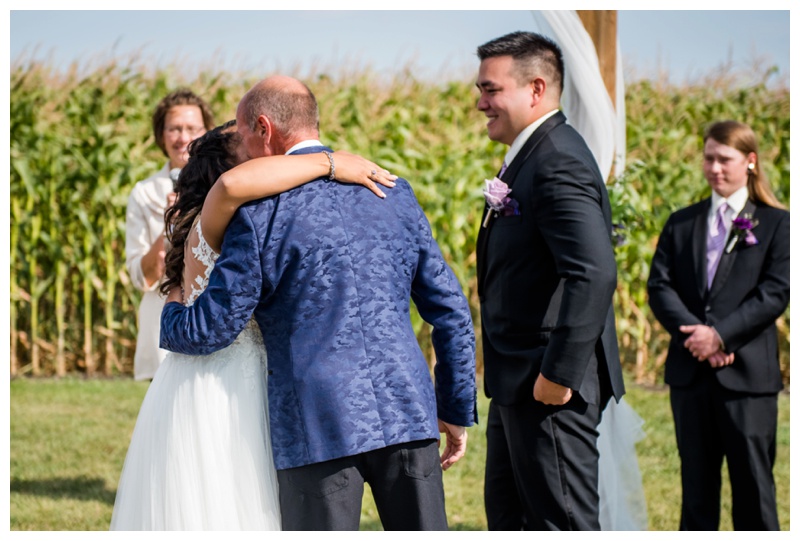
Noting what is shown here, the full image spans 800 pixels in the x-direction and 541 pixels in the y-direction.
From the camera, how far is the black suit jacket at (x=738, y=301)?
149 inches

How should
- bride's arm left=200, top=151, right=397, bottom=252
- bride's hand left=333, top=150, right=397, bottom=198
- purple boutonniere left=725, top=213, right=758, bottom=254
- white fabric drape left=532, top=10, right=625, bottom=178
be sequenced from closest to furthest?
bride's arm left=200, top=151, right=397, bottom=252 → bride's hand left=333, top=150, right=397, bottom=198 → white fabric drape left=532, top=10, right=625, bottom=178 → purple boutonniere left=725, top=213, right=758, bottom=254

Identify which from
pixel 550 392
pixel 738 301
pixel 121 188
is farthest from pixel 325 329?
pixel 121 188

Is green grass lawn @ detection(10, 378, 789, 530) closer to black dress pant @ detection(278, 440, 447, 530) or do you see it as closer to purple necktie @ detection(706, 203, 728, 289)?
purple necktie @ detection(706, 203, 728, 289)

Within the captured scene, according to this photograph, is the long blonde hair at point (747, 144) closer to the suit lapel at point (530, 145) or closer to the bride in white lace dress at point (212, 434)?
the suit lapel at point (530, 145)

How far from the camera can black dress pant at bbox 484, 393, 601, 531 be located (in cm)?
282

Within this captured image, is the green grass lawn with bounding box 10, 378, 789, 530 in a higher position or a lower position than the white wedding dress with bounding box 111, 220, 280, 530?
lower

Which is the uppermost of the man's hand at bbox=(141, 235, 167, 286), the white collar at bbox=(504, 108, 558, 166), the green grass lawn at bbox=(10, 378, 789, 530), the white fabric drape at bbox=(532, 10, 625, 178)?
the white fabric drape at bbox=(532, 10, 625, 178)

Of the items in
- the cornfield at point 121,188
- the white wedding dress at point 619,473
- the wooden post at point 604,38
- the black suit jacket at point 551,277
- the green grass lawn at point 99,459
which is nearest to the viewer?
the black suit jacket at point 551,277

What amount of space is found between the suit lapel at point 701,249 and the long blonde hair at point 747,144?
0.68 feet

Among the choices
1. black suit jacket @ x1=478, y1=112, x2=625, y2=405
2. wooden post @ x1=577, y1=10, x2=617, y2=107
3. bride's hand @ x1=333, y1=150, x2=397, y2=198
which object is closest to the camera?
bride's hand @ x1=333, y1=150, x2=397, y2=198

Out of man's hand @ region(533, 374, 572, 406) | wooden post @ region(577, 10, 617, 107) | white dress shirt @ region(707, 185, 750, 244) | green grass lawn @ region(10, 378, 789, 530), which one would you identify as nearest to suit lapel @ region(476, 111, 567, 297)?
man's hand @ region(533, 374, 572, 406)

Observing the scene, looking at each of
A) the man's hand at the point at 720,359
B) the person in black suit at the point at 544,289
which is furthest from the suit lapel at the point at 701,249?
the person in black suit at the point at 544,289

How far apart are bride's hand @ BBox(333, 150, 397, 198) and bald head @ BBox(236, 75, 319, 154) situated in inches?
5.0

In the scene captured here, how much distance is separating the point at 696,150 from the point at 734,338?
4.32 m
